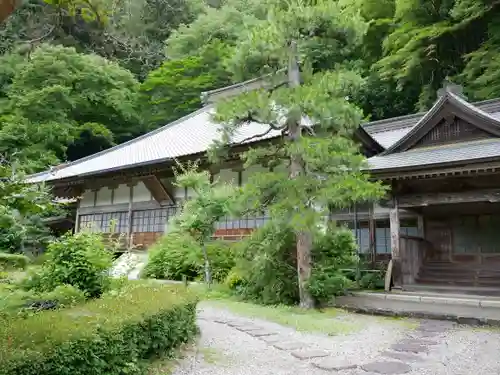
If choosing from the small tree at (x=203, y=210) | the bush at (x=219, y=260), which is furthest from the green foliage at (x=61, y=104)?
the small tree at (x=203, y=210)

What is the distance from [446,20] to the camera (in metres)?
21.3

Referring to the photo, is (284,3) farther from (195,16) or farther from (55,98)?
(195,16)

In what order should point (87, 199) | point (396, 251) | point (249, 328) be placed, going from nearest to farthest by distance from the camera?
point (249, 328), point (396, 251), point (87, 199)

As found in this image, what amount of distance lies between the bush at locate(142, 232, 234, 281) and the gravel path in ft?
14.3

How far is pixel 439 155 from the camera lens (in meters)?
10.4

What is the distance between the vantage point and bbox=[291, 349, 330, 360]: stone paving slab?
19.1ft

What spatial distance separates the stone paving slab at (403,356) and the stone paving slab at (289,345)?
1.19 metres

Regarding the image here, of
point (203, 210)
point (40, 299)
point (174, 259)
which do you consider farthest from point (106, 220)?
point (40, 299)

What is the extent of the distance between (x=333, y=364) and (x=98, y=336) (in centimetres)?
304

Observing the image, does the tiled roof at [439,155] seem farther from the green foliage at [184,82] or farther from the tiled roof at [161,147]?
the green foliage at [184,82]

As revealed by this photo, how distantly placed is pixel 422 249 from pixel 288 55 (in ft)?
21.8

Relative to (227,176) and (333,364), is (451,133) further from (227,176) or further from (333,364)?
(333,364)

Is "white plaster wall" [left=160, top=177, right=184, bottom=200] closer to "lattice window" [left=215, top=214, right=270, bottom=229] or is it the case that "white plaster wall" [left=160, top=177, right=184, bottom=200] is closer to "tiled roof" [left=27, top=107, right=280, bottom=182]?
"tiled roof" [left=27, top=107, right=280, bottom=182]

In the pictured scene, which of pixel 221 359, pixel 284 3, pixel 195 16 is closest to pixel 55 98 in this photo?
pixel 195 16
